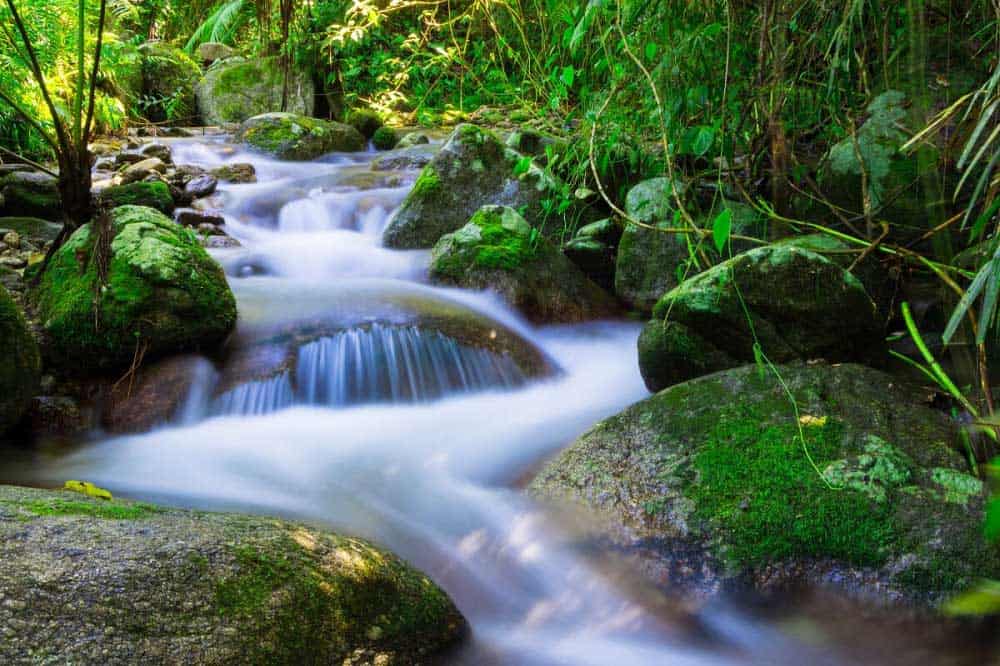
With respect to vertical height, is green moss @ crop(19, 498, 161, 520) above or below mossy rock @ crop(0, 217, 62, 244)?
below

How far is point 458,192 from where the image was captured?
6301 millimetres

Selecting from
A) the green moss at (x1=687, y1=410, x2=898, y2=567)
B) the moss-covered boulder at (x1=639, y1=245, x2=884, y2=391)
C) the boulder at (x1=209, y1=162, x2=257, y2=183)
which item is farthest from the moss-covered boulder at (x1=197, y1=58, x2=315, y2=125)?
the green moss at (x1=687, y1=410, x2=898, y2=567)

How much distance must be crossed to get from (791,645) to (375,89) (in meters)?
11.7

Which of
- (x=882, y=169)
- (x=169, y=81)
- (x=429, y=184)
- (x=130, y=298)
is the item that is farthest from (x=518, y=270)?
(x=169, y=81)

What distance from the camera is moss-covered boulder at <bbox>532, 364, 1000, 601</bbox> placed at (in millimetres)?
2396

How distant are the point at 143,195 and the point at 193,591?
205 inches

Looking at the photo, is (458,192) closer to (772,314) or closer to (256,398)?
(256,398)

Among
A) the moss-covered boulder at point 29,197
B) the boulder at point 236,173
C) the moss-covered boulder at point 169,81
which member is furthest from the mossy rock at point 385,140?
the moss-covered boulder at point 29,197

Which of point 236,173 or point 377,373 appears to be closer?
point 377,373

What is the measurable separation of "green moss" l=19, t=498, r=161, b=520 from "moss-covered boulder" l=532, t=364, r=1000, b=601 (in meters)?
1.50

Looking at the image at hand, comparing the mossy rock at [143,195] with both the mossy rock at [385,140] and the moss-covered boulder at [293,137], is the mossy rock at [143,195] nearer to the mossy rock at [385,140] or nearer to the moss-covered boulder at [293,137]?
the moss-covered boulder at [293,137]

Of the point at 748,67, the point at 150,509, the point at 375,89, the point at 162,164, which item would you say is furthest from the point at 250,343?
the point at 375,89

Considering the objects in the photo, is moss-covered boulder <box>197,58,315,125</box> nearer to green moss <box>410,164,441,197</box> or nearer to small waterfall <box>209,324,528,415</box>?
green moss <box>410,164,441,197</box>

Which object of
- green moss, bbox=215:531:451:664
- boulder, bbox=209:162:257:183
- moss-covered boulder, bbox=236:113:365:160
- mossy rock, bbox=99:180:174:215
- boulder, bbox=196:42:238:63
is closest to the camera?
green moss, bbox=215:531:451:664
